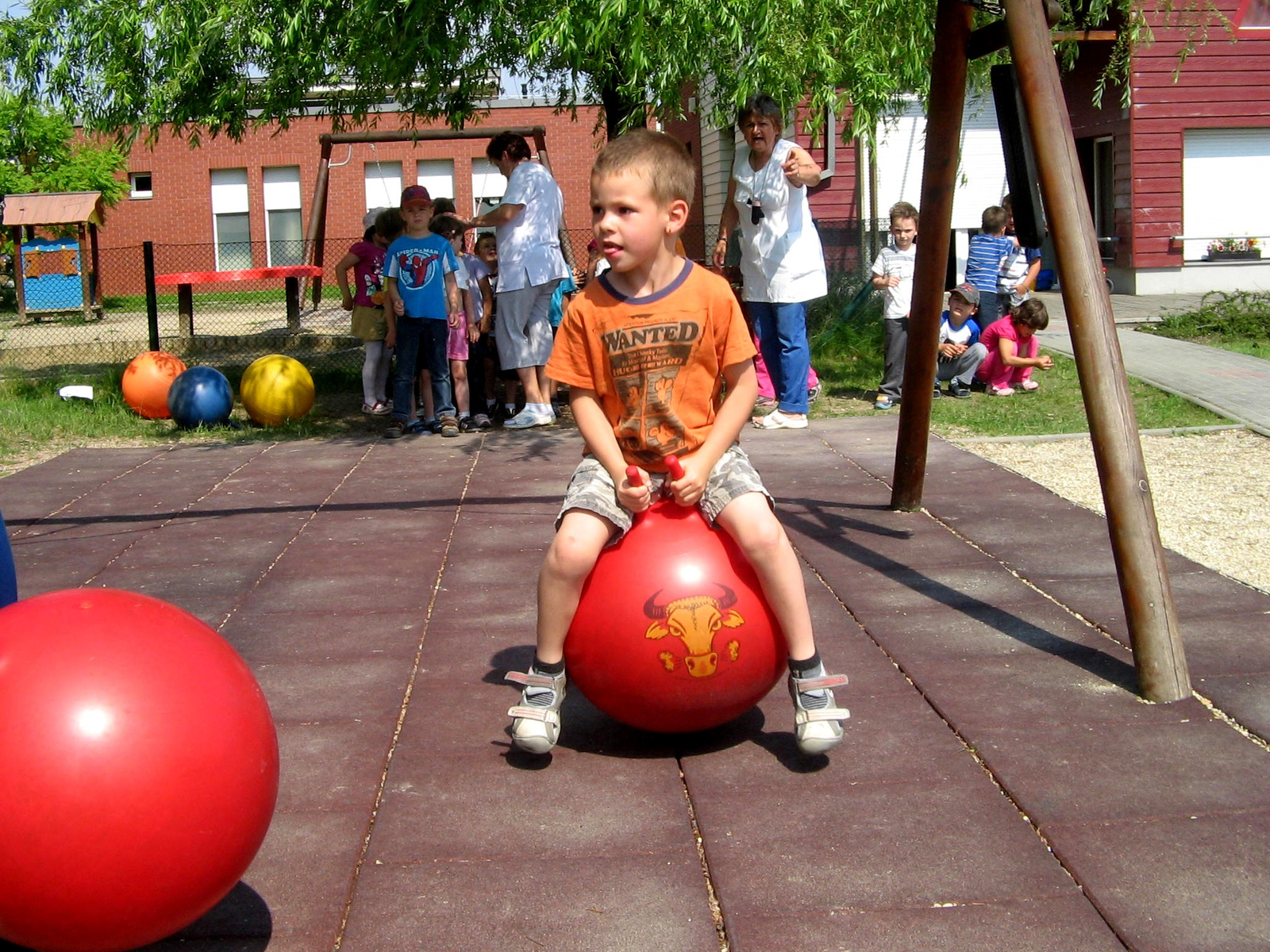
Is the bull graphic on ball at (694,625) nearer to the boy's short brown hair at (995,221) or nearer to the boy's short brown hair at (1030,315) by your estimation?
the boy's short brown hair at (1030,315)

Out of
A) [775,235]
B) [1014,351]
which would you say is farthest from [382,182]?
[775,235]

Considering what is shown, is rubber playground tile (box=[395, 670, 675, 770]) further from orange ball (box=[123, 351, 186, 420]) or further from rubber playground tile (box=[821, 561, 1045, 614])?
orange ball (box=[123, 351, 186, 420])

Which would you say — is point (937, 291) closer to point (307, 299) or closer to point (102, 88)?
point (102, 88)

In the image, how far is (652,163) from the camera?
3654 mm

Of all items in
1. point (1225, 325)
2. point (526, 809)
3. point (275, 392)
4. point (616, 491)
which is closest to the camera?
point (526, 809)

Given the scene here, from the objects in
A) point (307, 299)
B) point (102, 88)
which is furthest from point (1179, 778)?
point (307, 299)

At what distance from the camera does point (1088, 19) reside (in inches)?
410

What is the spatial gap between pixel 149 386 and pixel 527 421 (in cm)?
332

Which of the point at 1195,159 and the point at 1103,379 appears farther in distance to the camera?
the point at 1195,159

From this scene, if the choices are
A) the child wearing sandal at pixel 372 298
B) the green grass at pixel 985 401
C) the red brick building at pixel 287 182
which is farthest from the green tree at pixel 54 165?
the green grass at pixel 985 401

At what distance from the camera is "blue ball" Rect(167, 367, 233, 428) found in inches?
405

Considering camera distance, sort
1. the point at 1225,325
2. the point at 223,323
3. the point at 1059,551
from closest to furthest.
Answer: the point at 1059,551
the point at 1225,325
the point at 223,323

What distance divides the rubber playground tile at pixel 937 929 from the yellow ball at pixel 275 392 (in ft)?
27.3

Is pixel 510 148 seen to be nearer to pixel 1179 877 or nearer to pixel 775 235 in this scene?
pixel 775 235
